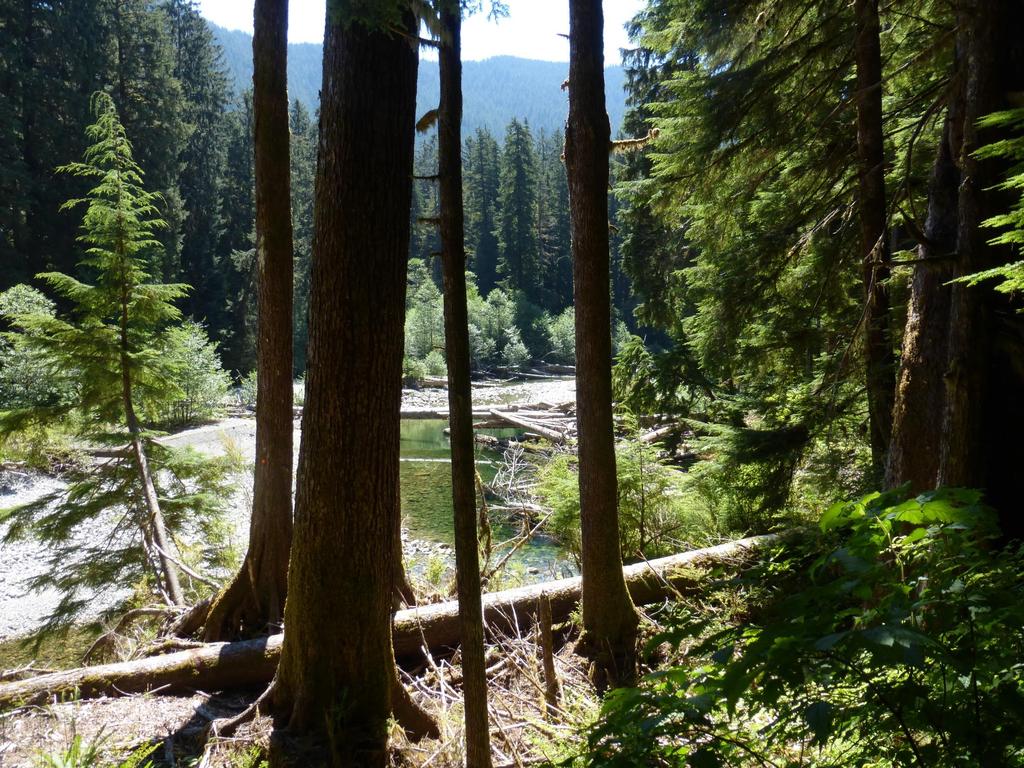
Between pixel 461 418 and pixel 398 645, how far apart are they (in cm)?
267

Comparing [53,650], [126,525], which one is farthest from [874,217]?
[53,650]

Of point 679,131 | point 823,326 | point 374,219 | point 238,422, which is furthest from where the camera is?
point 238,422

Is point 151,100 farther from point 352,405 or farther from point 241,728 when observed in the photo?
point 241,728

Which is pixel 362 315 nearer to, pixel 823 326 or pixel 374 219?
pixel 374 219

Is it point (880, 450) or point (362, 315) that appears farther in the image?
point (880, 450)

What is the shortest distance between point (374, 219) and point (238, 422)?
2173 cm

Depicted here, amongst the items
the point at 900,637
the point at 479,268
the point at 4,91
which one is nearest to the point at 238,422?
the point at 4,91

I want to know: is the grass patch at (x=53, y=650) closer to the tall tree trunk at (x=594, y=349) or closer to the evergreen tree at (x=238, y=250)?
the tall tree trunk at (x=594, y=349)

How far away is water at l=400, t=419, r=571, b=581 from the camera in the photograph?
9539 millimetres

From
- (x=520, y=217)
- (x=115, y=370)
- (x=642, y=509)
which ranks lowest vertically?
(x=642, y=509)

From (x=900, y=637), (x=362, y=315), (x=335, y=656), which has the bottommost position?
(x=335, y=656)

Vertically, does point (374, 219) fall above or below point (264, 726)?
above

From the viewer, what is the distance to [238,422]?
22.9m

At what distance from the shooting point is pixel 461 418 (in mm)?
2971
